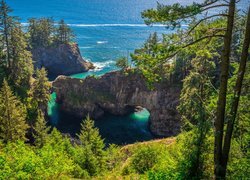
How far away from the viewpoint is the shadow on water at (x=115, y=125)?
61.5m

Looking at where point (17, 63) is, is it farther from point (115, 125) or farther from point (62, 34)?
point (62, 34)

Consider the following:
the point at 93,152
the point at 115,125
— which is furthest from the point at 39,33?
the point at 93,152

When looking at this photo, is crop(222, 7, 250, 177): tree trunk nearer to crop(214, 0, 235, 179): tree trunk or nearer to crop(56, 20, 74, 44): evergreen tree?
crop(214, 0, 235, 179): tree trunk

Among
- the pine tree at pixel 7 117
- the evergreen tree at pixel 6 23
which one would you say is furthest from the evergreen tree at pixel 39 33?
the pine tree at pixel 7 117

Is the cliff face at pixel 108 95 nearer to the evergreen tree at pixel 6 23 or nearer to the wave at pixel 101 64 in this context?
the evergreen tree at pixel 6 23

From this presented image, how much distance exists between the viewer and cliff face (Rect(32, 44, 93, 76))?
103 metres

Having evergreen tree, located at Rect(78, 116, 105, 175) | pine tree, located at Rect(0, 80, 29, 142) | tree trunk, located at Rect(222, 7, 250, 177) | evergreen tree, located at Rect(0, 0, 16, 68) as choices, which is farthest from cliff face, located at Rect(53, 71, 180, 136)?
tree trunk, located at Rect(222, 7, 250, 177)

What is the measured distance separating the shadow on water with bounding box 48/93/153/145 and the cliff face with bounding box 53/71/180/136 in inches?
70.4

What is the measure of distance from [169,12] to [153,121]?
53185 mm

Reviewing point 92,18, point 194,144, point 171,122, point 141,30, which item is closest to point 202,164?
point 194,144

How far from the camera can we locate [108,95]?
71.2 meters

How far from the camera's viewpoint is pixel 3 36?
2327 inches

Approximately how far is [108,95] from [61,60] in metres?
40.2

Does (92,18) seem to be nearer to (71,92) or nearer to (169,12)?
(71,92)
